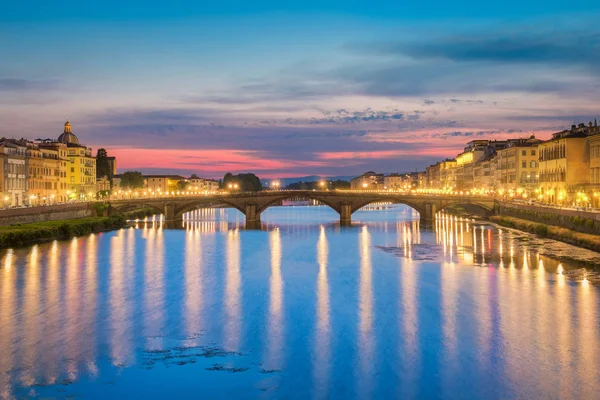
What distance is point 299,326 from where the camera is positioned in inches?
1065

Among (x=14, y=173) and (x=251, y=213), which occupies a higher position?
(x=14, y=173)

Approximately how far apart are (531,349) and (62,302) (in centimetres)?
1962

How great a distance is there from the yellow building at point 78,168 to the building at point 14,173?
19.9m

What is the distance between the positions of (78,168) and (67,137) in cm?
767

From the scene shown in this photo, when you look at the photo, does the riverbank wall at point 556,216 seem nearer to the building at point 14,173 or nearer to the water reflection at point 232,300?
the water reflection at point 232,300

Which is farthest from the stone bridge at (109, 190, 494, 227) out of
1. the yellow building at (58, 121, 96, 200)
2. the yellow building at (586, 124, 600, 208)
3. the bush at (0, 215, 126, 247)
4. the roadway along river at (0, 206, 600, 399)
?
the roadway along river at (0, 206, 600, 399)

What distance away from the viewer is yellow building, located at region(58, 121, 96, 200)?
107531 millimetres

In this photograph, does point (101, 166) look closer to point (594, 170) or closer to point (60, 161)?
point (60, 161)

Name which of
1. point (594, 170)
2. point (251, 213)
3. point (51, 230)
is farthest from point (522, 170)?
point (51, 230)

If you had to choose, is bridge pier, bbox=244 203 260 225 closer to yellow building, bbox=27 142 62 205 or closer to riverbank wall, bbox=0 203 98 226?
→ riverbank wall, bbox=0 203 98 226

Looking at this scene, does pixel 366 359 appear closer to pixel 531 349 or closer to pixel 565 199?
pixel 531 349

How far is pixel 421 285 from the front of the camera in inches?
1435

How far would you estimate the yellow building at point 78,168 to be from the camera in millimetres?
107531

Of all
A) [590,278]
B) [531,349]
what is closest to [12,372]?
[531,349]
